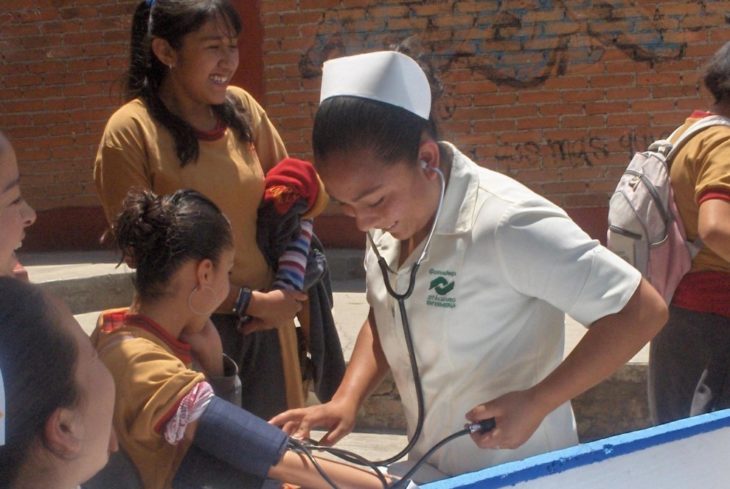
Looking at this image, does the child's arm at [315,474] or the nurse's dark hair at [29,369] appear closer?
the nurse's dark hair at [29,369]

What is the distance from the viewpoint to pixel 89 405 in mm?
1380

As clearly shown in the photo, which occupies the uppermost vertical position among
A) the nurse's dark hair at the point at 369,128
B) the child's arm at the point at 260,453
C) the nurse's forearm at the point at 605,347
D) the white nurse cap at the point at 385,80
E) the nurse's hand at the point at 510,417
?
the white nurse cap at the point at 385,80

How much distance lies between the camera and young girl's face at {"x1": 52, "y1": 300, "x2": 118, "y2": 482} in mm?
1359

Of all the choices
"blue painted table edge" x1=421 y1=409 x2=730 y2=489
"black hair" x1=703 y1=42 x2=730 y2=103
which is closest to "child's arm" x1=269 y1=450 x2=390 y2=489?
"blue painted table edge" x1=421 y1=409 x2=730 y2=489

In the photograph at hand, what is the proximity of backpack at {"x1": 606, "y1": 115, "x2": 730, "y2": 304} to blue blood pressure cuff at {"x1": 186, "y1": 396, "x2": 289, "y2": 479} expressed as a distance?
1.33 meters

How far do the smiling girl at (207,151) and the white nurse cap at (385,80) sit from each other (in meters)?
0.91

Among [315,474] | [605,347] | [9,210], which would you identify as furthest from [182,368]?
[605,347]

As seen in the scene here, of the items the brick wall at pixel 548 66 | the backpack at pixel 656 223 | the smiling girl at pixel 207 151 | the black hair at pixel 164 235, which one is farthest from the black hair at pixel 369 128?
the brick wall at pixel 548 66

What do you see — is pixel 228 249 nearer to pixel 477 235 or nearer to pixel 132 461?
pixel 132 461

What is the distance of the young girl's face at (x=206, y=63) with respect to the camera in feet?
9.09

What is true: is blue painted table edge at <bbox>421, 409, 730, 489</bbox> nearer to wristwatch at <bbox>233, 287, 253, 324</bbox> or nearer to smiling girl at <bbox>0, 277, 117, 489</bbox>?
smiling girl at <bbox>0, 277, 117, 489</bbox>

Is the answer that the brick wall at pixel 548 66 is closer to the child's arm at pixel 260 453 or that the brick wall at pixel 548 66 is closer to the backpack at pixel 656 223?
the backpack at pixel 656 223

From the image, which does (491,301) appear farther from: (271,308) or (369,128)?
(271,308)

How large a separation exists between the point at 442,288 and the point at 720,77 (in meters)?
1.40
